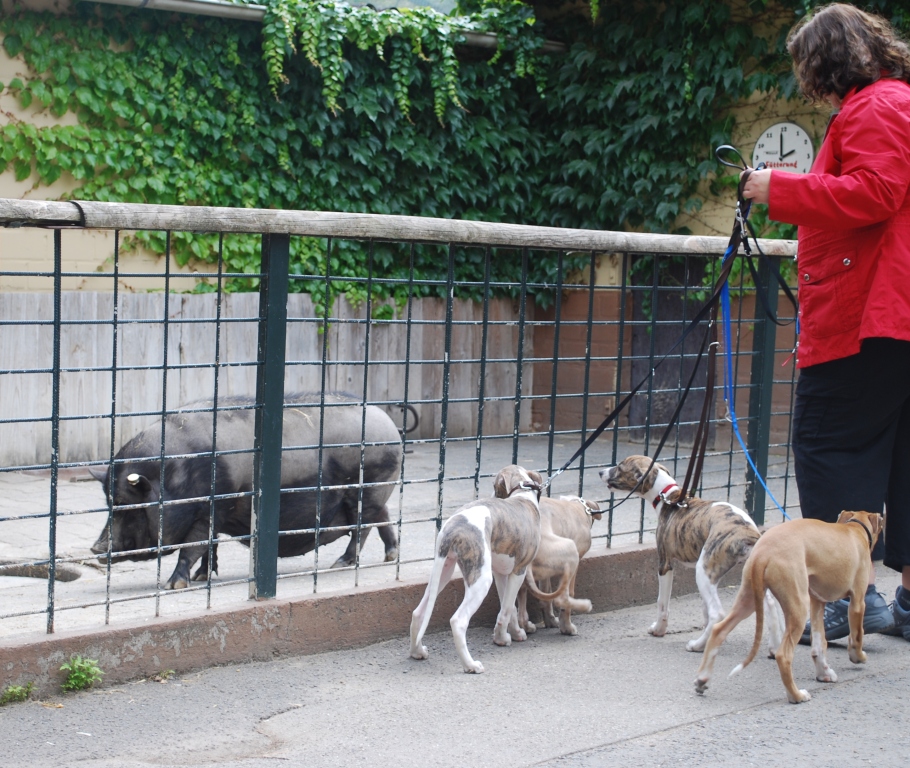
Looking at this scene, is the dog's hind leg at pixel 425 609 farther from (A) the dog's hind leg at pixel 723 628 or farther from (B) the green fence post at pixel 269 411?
(A) the dog's hind leg at pixel 723 628

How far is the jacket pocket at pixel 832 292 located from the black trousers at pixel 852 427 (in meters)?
0.12

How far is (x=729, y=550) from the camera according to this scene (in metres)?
4.28

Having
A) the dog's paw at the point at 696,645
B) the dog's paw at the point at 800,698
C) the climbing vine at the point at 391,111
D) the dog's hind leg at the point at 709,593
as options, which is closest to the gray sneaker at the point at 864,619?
the dog's paw at the point at 696,645

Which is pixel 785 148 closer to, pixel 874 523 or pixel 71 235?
pixel 71 235

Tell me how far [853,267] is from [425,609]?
200 centimetres

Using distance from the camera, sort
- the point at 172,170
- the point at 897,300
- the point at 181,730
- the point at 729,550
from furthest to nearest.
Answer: the point at 172,170, the point at 729,550, the point at 897,300, the point at 181,730

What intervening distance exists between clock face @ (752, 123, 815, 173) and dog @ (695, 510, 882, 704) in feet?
23.5

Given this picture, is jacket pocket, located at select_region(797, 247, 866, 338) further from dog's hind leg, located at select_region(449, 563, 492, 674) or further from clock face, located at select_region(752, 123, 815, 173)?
clock face, located at select_region(752, 123, 815, 173)

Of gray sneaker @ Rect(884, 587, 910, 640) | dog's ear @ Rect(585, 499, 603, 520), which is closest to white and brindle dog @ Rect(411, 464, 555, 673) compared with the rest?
dog's ear @ Rect(585, 499, 603, 520)

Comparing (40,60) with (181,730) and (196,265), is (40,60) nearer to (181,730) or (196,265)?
(196,265)

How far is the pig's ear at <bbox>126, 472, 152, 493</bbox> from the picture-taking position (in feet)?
15.3

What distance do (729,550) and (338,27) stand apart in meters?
7.75

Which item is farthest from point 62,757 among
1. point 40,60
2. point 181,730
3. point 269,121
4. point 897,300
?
point 269,121

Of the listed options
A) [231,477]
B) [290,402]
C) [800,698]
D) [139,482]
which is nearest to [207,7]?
[290,402]
